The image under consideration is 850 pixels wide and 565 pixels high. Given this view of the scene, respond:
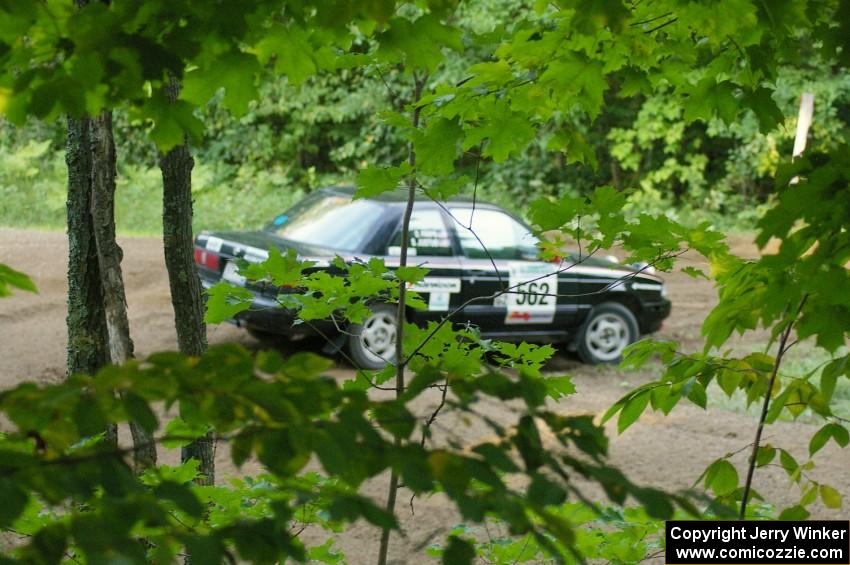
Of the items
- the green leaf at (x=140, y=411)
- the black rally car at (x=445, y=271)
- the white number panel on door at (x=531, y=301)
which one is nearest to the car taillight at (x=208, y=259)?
the black rally car at (x=445, y=271)

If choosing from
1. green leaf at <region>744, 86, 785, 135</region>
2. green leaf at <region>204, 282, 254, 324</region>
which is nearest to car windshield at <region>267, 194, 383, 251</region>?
green leaf at <region>204, 282, 254, 324</region>

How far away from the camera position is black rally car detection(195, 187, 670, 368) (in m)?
9.04

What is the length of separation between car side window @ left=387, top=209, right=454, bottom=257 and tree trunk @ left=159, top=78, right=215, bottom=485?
5045 mm

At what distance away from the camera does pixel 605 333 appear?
1054 centimetres

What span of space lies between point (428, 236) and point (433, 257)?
0.20m

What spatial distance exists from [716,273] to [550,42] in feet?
2.71

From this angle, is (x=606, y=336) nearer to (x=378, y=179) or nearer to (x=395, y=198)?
(x=395, y=198)

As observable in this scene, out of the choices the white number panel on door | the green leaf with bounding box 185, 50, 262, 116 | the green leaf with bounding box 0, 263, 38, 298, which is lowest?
the white number panel on door

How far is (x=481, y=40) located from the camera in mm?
3246

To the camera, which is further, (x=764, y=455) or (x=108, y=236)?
(x=108, y=236)

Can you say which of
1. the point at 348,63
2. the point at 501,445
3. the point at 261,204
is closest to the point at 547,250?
the point at 348,63

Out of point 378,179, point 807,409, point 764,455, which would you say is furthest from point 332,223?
point 764,455

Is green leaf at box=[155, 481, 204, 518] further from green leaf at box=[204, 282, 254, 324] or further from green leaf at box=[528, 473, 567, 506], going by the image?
green leaf at box=[204, 282, 254, 324]

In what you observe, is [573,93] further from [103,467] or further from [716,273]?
[103,467]
